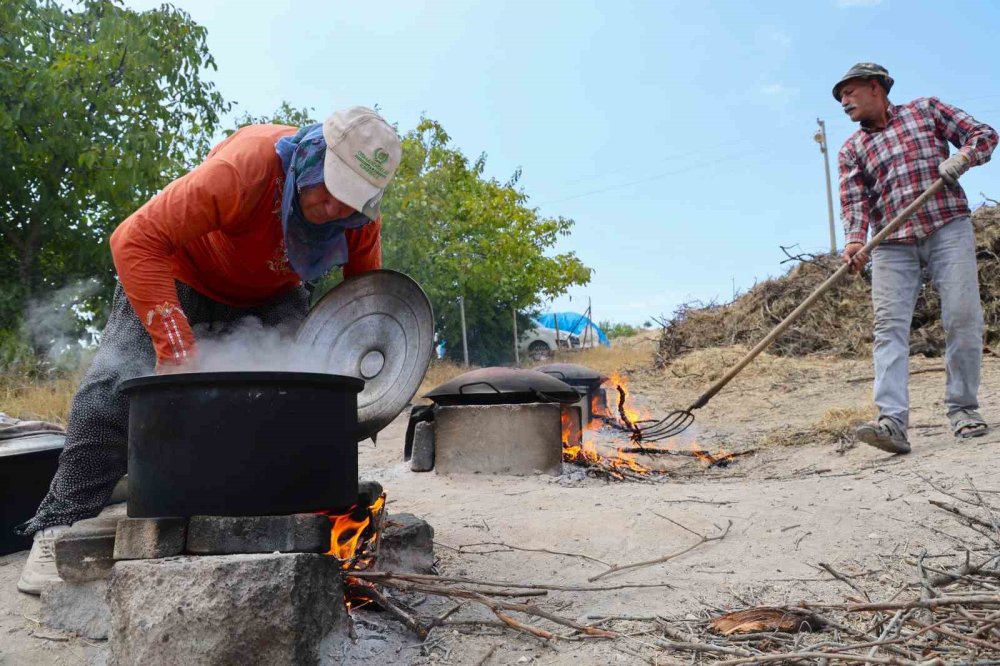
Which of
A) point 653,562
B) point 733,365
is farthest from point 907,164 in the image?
point 733,365

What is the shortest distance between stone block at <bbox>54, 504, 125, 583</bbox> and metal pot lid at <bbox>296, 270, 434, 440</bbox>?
86 cm

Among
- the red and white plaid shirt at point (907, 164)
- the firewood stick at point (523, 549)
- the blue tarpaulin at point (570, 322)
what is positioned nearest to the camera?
the firewood stick at point (523, 549)

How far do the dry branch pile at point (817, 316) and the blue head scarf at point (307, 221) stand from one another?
21.5 feet

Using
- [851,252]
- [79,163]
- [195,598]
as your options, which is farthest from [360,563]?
[79,163]

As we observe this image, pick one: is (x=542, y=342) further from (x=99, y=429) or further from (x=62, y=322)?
(x=99, y=429)

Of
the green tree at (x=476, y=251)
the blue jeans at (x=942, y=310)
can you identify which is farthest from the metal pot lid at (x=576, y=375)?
the green tree at (x=476, y=251)

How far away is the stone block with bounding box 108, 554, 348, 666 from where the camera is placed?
76.7 inches

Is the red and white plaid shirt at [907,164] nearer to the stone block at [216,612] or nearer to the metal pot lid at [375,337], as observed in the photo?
the metal pot lid at [375,337]

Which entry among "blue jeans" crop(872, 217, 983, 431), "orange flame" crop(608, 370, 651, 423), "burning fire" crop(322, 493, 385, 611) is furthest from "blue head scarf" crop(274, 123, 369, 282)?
"orange flame" crop(608, 370, 651, 423)

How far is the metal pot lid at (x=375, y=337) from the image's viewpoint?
2893 mm

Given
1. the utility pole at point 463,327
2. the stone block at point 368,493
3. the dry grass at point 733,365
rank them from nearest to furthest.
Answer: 1. the stone block at point 368,493
2. the dry grass at point 733,365
3. the utility pole at point 463,327

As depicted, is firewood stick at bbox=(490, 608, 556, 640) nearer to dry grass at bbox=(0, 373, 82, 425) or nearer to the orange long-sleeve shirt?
the orange long-sleeve shirt

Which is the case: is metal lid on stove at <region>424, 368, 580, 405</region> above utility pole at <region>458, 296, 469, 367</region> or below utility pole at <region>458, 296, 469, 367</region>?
below

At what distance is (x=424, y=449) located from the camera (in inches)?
207
